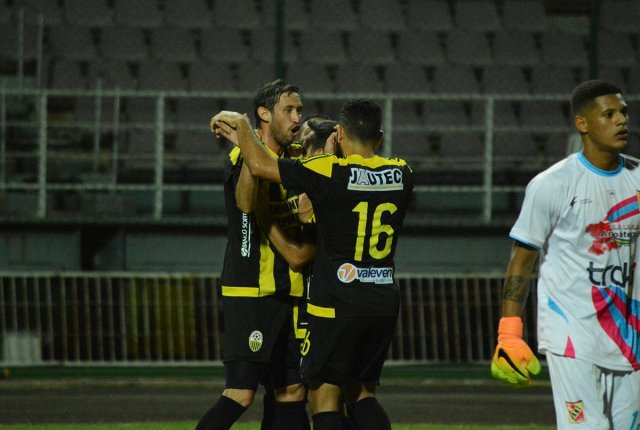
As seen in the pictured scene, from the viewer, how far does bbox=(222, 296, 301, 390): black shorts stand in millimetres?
6254

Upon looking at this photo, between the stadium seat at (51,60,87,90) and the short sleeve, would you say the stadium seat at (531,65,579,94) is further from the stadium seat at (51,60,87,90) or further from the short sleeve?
the short sleeve

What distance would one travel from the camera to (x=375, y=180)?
226 inches

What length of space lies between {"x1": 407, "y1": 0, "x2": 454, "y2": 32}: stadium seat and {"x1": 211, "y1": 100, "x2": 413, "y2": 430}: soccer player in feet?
39.4

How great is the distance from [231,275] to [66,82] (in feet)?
35.6

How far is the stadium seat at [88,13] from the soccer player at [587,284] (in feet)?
41.6

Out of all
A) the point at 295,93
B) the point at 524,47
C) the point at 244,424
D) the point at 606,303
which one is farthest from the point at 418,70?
the point at 606,303

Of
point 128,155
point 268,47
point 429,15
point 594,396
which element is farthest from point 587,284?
point 429,15

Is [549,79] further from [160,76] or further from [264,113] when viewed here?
[264,113]

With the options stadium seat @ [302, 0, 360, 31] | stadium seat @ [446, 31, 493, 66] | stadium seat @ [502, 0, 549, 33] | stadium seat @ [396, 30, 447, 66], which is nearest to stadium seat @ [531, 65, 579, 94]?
stadium seat @ [446, 31, 493, 66]

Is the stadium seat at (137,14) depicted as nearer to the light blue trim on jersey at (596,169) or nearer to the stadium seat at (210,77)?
the stadium seat at (210,77)

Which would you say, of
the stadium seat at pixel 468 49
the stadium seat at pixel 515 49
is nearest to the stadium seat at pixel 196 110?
the stadium seat at pixel 468 49

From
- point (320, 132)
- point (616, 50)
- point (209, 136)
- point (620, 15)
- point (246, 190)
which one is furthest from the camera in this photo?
point (620, 15)

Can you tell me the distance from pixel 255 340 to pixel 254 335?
0.03m

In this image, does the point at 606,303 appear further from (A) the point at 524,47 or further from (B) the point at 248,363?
(A) the point at 524,47
